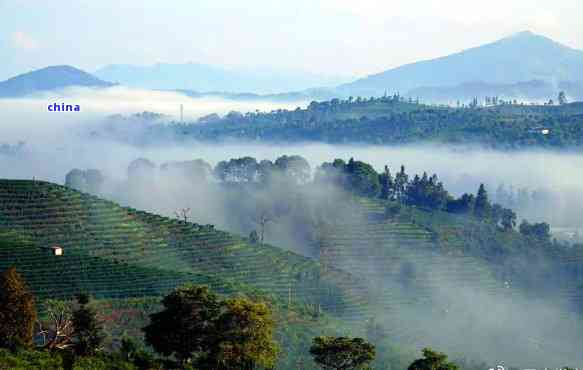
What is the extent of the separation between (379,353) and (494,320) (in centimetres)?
2023

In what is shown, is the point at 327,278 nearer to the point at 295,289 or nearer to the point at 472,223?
the point at 295,289

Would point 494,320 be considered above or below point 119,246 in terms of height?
below

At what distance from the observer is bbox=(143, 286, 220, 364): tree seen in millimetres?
43219

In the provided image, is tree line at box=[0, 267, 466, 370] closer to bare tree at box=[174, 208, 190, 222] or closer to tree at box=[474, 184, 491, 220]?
bare tree at box=[174, 208, 190, 222]

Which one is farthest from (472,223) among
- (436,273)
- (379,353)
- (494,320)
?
(379,353)

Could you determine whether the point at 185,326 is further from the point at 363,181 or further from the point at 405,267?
the point at 363,181

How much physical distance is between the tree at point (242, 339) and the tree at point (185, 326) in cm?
58

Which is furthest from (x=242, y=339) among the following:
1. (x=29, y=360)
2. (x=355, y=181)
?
(x=355, y=181)

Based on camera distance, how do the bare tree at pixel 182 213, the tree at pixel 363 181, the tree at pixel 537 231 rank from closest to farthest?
1. the bare tree at pixel 182 213
2. the tree at pixel 537 231
3. the tree at pixel 363 181

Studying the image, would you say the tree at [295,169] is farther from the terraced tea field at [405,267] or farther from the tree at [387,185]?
the terraced tea field at [405,267]

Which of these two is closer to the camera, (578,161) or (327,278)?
(327,278)

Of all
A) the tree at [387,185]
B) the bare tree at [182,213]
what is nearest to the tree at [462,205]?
the tree at [387,185]

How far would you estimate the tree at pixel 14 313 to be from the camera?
39.0 m

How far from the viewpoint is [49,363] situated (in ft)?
117
